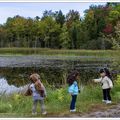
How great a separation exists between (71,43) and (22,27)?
12071 mm

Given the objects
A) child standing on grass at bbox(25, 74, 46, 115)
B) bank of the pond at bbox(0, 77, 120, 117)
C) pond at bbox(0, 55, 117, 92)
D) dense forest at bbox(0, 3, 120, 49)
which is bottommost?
bank of the pond at bbox(0, 77, 120, 117)

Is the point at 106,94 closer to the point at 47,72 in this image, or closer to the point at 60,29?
the point at 47,72

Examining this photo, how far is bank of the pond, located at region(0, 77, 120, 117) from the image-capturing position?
9859mm

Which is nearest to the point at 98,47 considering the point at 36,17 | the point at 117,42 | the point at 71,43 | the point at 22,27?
the point at 71,43

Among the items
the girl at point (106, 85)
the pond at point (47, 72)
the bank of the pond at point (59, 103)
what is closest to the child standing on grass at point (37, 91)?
the bank of the pond at point (59, 103)

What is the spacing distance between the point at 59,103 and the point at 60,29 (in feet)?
183

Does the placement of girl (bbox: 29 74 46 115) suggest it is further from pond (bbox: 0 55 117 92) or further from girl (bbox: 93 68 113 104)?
pond (bbox: 0 55 117 92)

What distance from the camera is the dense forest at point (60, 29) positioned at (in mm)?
57781

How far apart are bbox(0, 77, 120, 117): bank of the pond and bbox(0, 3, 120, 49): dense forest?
4052cm

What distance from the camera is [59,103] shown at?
11180 millimetres

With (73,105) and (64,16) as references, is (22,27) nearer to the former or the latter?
(64,16)

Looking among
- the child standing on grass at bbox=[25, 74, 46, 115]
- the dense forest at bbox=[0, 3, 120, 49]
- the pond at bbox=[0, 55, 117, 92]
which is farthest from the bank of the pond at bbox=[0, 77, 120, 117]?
the dense forest at bbox=[0, 3, 120, 49]

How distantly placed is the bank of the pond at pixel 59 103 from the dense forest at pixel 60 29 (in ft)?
133

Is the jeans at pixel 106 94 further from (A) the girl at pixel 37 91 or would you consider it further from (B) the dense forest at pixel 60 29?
(B) the dense forest at pixel 60 29
